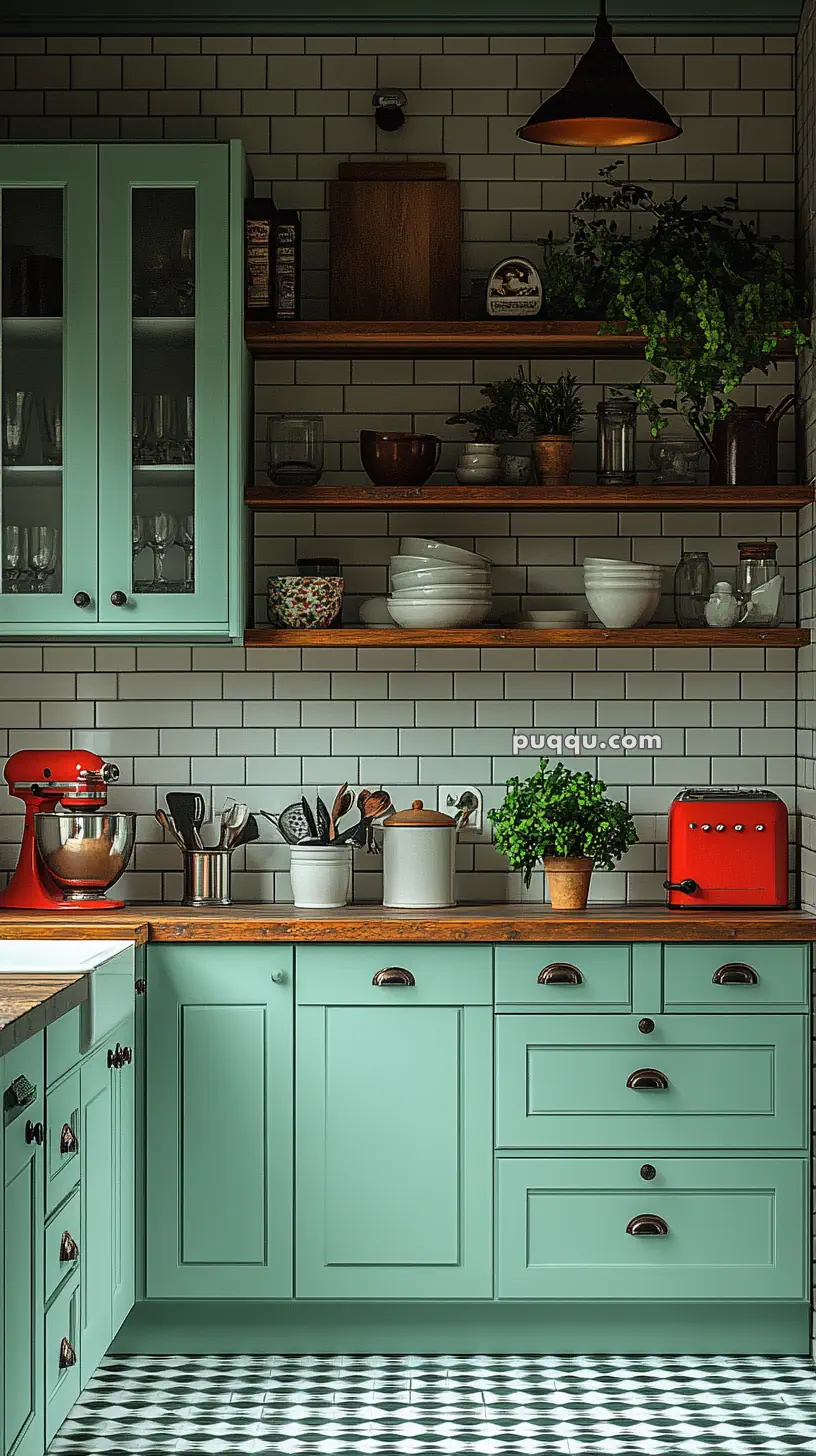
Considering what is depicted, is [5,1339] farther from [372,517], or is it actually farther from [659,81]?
[659,81]

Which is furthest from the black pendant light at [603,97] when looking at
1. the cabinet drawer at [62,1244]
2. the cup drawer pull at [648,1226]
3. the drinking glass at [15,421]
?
the cup drawer pull at [648,1226]

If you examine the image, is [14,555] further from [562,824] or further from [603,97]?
[603,97]

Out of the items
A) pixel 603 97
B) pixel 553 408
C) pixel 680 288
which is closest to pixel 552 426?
pixel 553 408

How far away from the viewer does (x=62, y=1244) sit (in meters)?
2.85

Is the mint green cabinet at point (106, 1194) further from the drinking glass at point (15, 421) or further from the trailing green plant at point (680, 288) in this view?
the trailing green plant at point (680, 288)

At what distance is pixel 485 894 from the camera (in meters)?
4.10

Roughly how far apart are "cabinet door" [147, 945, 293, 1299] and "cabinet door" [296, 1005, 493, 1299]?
69mm

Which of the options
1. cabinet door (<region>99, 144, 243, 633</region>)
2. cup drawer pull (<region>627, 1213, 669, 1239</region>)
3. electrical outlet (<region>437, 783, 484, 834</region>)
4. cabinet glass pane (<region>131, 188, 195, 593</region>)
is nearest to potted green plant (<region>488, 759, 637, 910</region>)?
electrical outlet (<region>437, 783, 484, 834</region>)

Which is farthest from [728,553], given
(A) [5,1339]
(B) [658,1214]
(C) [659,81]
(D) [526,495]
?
(A) [5,1339]

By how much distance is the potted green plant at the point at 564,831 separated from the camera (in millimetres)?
3748

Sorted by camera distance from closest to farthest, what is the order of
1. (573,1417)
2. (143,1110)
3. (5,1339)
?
1. (5,1339)
2. (573,1417)
3. (143,1110)

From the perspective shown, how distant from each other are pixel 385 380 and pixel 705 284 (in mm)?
872

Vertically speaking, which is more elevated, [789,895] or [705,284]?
[705,284]

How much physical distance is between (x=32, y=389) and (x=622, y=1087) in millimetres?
2160
